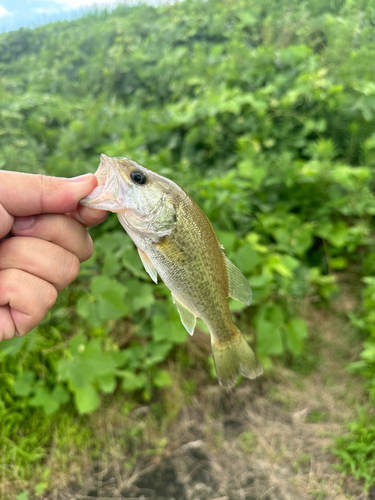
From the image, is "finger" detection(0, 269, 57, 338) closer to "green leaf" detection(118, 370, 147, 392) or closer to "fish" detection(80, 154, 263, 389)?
"fish" detection(80, 154, 263, 389)

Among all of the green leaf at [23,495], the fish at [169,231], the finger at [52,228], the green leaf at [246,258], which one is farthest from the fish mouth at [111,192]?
the green leaf at [23,495]

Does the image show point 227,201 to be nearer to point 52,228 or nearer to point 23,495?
point 52,228

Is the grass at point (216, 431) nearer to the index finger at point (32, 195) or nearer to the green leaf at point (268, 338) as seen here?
the green leaf at point (268, 338)

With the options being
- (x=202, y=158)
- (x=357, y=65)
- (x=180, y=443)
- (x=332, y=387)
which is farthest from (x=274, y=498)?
(x=357, y=65)

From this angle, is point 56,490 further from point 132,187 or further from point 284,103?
point 284,103

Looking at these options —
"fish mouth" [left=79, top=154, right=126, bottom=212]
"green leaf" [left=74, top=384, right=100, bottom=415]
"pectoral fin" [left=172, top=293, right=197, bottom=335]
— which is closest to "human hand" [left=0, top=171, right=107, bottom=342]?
"fish mouth" [left=79, top=154, right=126, bottom=212]

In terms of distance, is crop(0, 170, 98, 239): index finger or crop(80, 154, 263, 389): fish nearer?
crop(80, 154, 263, 389): fish
